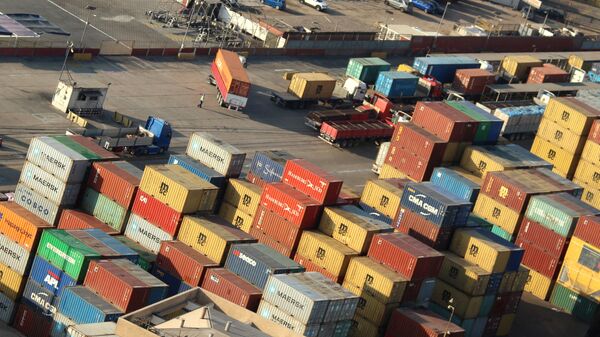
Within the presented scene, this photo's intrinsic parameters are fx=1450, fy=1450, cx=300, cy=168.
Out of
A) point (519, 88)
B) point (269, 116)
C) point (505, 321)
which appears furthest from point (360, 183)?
point (519, 88)

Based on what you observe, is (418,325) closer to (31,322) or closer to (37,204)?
(31,322)

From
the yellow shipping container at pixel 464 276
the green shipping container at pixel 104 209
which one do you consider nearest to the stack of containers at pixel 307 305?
the yellow shipping container at pixel 464 276

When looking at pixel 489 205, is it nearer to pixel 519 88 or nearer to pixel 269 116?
pixel 269 116

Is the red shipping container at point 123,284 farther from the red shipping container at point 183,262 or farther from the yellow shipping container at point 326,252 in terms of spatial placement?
the yellow shipping container at point 326,252

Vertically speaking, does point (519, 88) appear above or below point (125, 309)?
above

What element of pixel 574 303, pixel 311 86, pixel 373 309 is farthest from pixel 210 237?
pixel 311 86

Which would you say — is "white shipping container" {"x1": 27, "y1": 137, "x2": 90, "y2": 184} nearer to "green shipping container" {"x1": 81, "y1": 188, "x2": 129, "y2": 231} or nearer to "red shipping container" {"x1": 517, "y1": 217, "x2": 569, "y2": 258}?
"green shipping container" {"x1": 81, "y1": 188, "x2": 129, "y2": 231}

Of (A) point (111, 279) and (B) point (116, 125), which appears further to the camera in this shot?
(B) point (116, 125)
